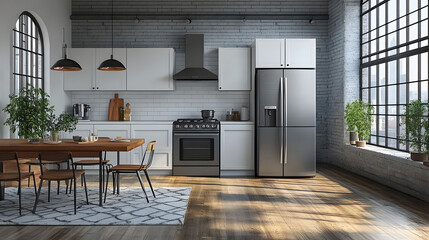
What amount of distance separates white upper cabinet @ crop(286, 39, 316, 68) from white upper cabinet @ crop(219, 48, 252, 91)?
0.76 meters

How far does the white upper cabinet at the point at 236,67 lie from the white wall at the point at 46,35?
→ 302 centimetres

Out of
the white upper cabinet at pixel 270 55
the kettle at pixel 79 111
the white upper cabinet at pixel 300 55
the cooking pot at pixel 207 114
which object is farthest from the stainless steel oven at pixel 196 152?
the kettle at pixel 79 111

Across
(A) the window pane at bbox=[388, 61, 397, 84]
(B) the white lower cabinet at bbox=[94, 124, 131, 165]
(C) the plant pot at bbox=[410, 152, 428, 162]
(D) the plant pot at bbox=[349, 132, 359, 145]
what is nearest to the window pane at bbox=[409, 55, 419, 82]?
(A) the window pane at bbox=[388, 61, 397, 84]

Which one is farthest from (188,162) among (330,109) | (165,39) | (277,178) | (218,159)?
(330,109)

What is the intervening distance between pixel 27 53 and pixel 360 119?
560 centimetres

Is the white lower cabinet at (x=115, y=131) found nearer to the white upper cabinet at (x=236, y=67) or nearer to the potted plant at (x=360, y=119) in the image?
the white upper cabinet at (x=236, y=67)

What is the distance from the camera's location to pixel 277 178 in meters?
7.03

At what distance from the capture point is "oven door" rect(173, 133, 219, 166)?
7199mm

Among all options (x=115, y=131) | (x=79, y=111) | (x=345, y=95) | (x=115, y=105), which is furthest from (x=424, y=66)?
(x=79, y=111)

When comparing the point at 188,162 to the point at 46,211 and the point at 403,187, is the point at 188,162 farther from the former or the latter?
the point at 403,187

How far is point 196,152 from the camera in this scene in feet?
23.6

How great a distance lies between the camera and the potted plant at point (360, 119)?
268 inches

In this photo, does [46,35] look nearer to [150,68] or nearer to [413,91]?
[150,68]

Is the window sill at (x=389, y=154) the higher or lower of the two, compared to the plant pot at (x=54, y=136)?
lower
